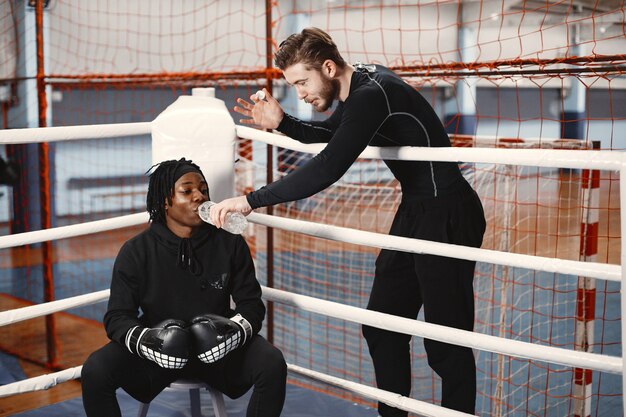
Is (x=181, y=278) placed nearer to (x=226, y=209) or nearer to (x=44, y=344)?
(x=226, y=209)

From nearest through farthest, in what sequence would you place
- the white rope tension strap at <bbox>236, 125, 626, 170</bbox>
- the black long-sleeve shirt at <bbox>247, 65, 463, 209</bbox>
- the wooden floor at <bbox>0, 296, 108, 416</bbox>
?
the white rope tension strap at <bbox>236, 125, 626, 170</bbox> < the black long-sleeve shirt at <bbox>247, 65, 463, 209</bbox> < the wooden floor at <bbox>0, 296, 108, 416</bbox>

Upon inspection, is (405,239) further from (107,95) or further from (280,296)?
(107,95)

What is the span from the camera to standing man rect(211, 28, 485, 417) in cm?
185

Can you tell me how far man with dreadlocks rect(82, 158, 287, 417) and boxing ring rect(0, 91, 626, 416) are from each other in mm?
223

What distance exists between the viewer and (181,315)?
2072mm

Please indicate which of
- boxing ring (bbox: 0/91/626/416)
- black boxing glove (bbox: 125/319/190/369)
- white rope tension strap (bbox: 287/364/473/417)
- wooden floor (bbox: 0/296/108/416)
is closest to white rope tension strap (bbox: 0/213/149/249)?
boxing ring (bbox: 0/91/626/416)

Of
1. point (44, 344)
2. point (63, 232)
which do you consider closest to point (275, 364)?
point (63, 232)

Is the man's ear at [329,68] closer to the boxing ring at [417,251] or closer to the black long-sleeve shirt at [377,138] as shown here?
the black long-sleeve shirt at [377,138]

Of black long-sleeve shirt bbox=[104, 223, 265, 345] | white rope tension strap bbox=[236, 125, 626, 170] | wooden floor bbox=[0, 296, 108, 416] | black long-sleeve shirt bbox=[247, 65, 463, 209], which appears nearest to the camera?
white rope tension strap bbox=[236, 125, 626, 170]

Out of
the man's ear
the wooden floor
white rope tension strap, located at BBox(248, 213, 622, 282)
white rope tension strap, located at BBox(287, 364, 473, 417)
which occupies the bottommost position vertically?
the wooden floor

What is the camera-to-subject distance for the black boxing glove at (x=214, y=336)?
187 cm

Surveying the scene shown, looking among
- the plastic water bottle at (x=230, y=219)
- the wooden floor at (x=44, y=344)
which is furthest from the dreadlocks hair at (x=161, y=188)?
the wooden floor at (x=44, y=344)

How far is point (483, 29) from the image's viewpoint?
13094 millimetres

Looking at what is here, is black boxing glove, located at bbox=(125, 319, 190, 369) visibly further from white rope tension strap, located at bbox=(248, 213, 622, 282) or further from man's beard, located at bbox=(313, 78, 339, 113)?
man's beard, located at bbox=(313, 78, 339, 113)
